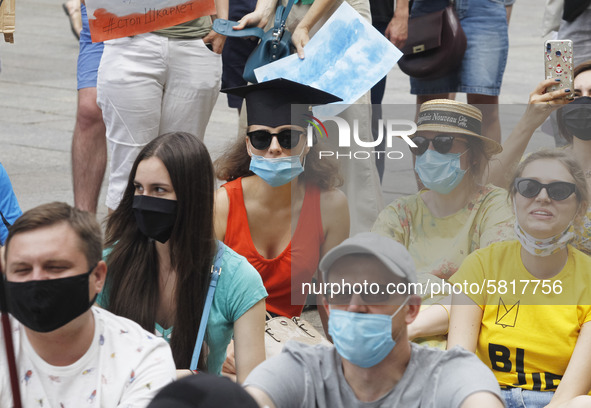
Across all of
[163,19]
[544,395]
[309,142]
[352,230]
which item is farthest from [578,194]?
[163,19]

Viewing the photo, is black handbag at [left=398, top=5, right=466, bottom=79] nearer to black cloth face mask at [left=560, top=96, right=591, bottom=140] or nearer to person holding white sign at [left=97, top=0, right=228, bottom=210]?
person holding white sign at [left=97, top=0, right=228, bottom=210]

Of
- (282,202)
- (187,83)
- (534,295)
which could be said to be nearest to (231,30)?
(187,83)

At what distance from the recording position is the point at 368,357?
2.73 m

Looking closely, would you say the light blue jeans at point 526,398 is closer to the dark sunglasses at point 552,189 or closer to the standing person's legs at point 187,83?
the dark sunglasses at point 552,189

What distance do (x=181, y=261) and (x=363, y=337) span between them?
1.03m

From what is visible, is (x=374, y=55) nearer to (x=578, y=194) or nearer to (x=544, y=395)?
(x=578, y=194)

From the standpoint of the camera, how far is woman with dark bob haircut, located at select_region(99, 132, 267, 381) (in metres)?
3.53

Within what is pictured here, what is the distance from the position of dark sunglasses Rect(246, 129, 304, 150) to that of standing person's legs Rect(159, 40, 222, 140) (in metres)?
0.82

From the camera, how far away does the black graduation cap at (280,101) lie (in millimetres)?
4230

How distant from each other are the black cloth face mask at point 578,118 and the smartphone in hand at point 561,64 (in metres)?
0.06

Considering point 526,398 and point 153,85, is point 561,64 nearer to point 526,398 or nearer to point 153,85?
point 526,398

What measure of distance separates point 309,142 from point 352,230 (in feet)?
2.73

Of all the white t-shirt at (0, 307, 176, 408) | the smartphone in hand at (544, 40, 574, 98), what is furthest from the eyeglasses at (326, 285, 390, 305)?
the smartphone in hand at (544, 40, 574, 98)

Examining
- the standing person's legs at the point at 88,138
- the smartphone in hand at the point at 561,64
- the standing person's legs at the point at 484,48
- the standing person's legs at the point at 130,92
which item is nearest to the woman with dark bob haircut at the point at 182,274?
the standing person's legs at the point at 130,92
